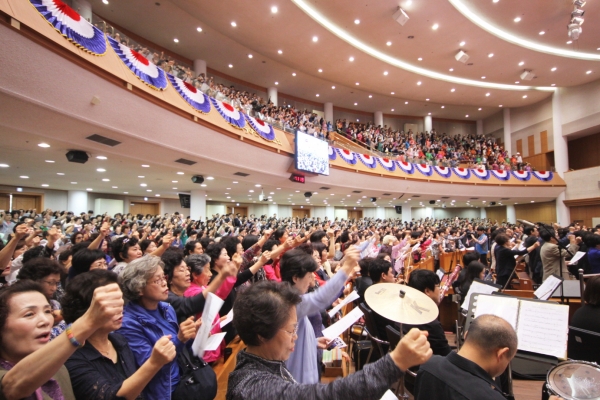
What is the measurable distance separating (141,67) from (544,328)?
7.67 metres

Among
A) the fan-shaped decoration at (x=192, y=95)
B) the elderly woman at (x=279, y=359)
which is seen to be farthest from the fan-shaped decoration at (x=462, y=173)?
the elderly woman at (x=279, y=359)

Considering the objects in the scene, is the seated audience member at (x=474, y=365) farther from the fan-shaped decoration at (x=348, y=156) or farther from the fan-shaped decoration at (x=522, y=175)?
the fan-shaped decoration at (x=522, y=175)

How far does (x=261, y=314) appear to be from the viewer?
1.17 m

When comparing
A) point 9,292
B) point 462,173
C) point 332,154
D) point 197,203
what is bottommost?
point 9,292

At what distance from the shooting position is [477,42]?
46.6ft

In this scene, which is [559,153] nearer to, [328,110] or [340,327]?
[328,110]

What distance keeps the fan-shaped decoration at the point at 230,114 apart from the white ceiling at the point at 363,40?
4.17m

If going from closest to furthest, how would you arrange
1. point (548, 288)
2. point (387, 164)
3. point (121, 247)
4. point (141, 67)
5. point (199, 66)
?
point (548, 288) → point (121, 247) → point (141, 67) → point (199, 66) → point (387, 164)

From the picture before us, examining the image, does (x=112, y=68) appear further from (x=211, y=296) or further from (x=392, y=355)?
(x=392, y=355)

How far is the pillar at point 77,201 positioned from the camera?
52.0 ft

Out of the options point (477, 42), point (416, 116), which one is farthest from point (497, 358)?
point (416, 116)

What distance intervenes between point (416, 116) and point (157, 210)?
19016 millimetres

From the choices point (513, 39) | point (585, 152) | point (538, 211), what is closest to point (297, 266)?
point (513, 39)

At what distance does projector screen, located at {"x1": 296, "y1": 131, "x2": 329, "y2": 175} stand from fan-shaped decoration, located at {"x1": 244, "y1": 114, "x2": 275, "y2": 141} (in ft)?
3.37
